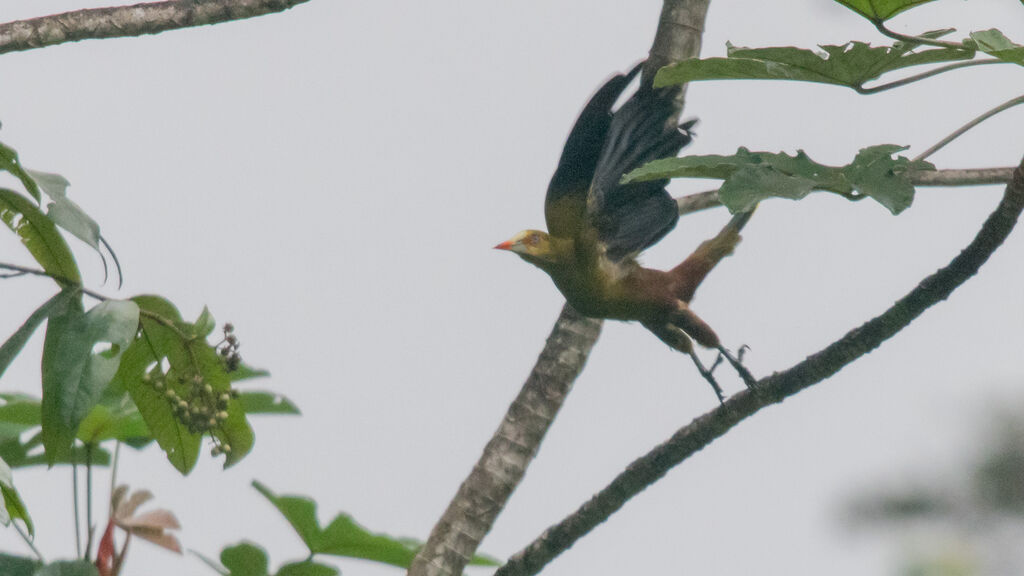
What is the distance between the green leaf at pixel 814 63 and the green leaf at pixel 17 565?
5.10 feet

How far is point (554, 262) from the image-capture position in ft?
12.3

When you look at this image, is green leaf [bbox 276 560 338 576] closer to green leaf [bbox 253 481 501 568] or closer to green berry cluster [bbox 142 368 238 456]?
green leaf [bbox 253 481 501 568]

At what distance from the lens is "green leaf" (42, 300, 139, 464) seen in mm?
1994

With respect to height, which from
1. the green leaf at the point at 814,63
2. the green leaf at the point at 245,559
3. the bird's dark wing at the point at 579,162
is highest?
the bird's dark wing at the point at 579,162

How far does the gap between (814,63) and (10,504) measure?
67.8 inches

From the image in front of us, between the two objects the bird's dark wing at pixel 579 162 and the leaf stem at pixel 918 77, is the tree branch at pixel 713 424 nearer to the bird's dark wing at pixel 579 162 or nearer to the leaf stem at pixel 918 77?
the leaf stem at pixel 918 77

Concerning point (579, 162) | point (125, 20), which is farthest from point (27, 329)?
point (579, 162)

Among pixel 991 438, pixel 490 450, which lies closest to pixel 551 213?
pixel 490 450

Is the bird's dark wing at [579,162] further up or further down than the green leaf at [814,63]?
further up

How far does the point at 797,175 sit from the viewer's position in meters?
1.83

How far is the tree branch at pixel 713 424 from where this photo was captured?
2.35m

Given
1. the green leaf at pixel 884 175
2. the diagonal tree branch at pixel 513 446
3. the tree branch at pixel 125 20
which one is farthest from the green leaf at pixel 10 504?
the green leaf at pixel 884 175

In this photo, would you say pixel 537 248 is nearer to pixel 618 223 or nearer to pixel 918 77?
pixel 618 223

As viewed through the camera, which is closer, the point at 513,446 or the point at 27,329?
the point at 27,329
